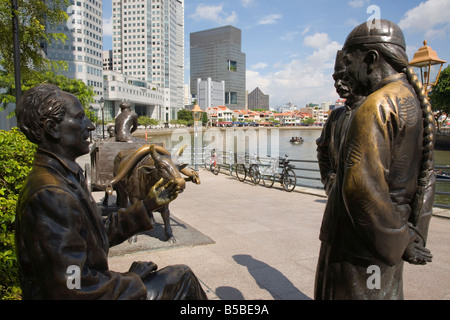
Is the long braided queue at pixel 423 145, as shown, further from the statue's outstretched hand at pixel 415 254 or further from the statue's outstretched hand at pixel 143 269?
the statue's outstretched hand at pixel 143 269

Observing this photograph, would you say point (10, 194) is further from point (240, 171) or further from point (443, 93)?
point (443, 93)

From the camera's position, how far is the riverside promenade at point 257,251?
4184mm

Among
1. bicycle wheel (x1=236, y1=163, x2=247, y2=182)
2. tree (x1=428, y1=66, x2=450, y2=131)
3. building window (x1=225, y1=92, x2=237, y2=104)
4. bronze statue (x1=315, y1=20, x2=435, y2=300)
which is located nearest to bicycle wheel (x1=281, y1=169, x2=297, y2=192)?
bicycle wheel (x1=236, y1=163, x2=247, y2=182)

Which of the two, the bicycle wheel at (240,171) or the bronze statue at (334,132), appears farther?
the bicycle wheel at (240,171)

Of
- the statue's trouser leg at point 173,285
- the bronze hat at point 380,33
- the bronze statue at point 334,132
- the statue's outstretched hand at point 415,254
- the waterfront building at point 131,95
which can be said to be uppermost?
the waterfront building at point 131,95

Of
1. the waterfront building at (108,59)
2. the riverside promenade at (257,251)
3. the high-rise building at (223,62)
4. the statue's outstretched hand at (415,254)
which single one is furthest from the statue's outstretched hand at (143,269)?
the high-rise building at (223,62)

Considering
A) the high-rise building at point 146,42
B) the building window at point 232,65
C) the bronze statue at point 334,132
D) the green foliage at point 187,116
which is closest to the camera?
the bronze statue at point 334,132

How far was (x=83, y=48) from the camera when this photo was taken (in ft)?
220

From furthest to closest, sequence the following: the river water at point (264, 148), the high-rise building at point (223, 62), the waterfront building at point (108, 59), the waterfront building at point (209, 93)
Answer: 1. the high-rise building at point (223, 62)
2. the waterfront building at point (209, 93)
3. the waterfront building at point (108, 59)
4. the river water at point (264, 148)

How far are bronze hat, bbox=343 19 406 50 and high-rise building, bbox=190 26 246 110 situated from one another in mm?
173924

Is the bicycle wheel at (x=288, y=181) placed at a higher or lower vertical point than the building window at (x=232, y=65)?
lower

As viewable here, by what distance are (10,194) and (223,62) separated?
595 feet
